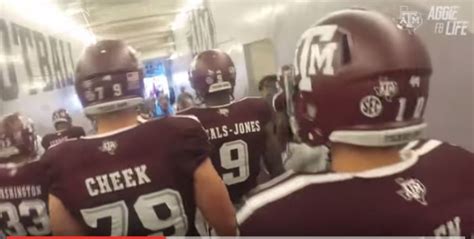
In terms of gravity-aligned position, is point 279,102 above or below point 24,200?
above

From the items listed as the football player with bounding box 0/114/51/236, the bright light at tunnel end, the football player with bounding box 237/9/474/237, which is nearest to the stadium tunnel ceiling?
the bright light at tunnel end

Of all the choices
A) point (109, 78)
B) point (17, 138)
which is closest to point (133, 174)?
point (109, 78)

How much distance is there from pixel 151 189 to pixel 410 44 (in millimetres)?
501

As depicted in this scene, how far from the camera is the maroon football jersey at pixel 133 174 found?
1.03 m

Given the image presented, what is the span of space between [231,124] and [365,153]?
0.38 meters

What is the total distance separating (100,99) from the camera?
104cm

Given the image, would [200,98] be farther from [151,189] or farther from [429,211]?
[429,211]

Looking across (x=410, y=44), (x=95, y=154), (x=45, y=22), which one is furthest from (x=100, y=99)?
(x=410, y=44)

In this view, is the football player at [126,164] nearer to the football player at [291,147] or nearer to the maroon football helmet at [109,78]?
→ the maroon football helmet at [109,78]

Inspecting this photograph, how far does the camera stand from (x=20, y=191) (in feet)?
3.76

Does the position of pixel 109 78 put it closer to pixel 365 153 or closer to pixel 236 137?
pixel 236 137

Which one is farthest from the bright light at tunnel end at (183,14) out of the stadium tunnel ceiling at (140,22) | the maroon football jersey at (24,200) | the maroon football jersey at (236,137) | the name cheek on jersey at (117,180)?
the maroon football jersey at (24,200)

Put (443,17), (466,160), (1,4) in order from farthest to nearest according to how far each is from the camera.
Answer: (1,4) → (443,17) → (466,160)

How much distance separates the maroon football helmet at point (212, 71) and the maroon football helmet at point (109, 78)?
0.10 meters
